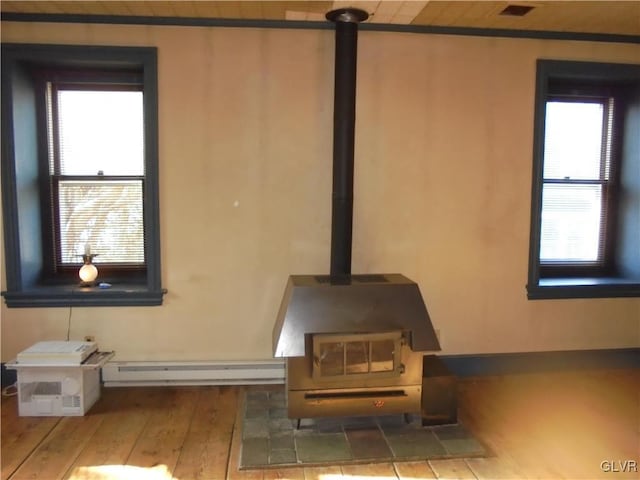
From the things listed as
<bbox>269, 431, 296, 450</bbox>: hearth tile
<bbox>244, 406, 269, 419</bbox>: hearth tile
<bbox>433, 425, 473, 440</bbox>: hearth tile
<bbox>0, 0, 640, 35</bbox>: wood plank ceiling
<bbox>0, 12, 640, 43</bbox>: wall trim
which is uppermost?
<bbox>0, 0, 640, 35</bbox>: wood plank ceiling

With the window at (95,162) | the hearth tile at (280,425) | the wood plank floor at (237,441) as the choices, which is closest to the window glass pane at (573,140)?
the wood plank floor at (237,441)

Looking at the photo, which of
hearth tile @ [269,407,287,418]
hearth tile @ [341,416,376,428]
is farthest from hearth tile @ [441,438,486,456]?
hearth tile @ [269,407,287,418]

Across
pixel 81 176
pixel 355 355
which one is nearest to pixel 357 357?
pixel 355 355

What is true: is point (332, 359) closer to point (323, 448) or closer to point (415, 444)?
point (323, 448)

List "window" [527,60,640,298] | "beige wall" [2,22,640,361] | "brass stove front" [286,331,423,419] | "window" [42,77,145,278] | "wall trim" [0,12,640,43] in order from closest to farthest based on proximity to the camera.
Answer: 1. "brass stove front" [286,331,423,419]
2. "wall trim" [0,12,640,43]
3. "beige wall" [2,22,640,361]
4. "window" [42,77,145,278]
5. "window" [527,60,640,298]

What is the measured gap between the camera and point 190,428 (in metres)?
2.48

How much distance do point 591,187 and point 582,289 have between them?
0.81 meters

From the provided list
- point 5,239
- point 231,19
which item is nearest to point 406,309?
point 231,19

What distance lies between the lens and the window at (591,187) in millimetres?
3379

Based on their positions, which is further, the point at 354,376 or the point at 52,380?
the point at 52,380

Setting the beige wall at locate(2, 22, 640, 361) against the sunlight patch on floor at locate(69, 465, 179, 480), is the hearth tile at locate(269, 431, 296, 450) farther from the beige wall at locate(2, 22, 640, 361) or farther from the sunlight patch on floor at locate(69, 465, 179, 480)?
the beige wall at locate(2, 22, 640, 361)

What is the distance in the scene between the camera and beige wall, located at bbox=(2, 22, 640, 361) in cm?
290

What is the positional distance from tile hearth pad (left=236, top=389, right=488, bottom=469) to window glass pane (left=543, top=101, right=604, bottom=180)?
2.10m

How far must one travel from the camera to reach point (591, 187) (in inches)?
137
